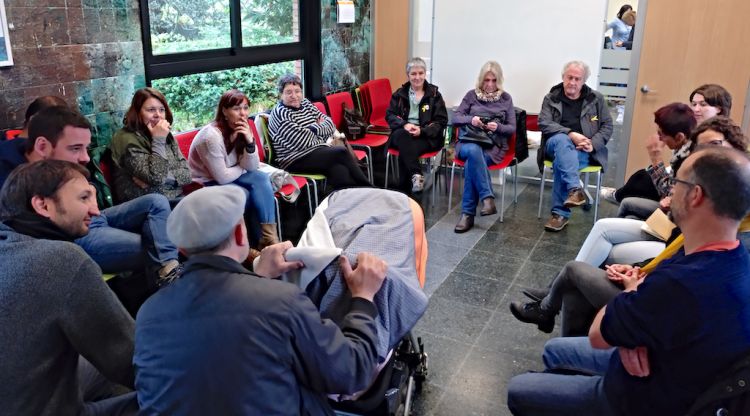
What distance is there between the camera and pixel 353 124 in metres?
5.46

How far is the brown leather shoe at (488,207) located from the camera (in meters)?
4.88

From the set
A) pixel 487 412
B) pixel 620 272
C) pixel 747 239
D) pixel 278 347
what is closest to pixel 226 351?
pixel 278 347

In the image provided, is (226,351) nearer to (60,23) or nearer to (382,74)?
(60,23)

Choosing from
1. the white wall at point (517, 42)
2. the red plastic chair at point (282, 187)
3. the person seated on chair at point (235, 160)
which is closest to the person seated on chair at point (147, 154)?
the person seated on chair at point (235, 160)

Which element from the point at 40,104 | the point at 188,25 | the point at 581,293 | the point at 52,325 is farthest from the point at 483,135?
the point at 52,325

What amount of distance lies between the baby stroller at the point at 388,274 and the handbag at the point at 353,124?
3.27 metres

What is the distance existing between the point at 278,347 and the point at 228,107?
9.23ft

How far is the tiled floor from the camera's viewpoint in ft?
8.77

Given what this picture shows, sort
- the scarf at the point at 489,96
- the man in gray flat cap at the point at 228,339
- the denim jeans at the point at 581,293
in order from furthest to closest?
the scarf at the point at 489,96
the denim jeans at the point at 581,293
the man in gray flat cap at the point at 228,339

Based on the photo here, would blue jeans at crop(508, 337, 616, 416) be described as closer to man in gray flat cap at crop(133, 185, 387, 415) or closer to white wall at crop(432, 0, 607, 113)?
man in gray flat cap at crop(133, 185, 387, 415)

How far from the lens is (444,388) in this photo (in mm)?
2668

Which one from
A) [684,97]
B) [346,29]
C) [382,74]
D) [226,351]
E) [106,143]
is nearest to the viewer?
[226,351]

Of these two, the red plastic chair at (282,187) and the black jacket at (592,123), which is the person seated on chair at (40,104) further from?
the black jacket at (592,123)

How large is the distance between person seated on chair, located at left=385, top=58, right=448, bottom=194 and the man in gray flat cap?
3.84 meters
